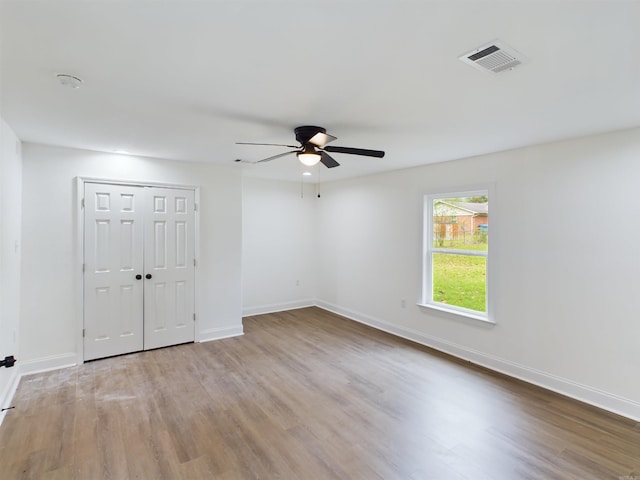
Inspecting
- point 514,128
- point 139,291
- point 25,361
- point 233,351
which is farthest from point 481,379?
point 25,361

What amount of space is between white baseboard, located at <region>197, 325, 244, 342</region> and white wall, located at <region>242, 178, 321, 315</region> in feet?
3.46

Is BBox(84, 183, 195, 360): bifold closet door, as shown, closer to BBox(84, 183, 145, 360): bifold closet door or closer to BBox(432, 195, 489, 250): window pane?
BBox(84, 183, 145, 360): bifold closet door

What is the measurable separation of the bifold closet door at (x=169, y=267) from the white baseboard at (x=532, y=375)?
3000 millimetres

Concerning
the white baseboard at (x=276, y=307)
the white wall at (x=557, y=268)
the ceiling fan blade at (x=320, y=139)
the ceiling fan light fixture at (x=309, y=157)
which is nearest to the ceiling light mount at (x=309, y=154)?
the ceiling fan light fixture at (x=309, y=157)

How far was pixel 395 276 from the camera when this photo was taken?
16.6ft

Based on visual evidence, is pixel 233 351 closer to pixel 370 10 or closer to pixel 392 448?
pixel 392 448

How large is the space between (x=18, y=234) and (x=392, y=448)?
4.13 metres

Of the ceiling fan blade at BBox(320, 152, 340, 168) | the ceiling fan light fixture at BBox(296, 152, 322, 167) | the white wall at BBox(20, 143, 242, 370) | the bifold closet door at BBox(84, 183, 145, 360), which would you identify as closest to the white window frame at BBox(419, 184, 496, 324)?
the ceiling fan blade at BBox(320, 152, 340, 168)

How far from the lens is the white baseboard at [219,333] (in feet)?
15.4

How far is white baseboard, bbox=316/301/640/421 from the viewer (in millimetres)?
2916

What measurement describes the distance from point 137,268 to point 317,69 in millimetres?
3572

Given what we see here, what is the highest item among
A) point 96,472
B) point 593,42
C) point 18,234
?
point 593,42

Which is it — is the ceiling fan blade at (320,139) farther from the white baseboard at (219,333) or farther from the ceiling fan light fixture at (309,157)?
the white baseboard at (219,333)

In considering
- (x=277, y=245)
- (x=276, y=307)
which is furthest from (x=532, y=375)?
(x=277, y=245)
